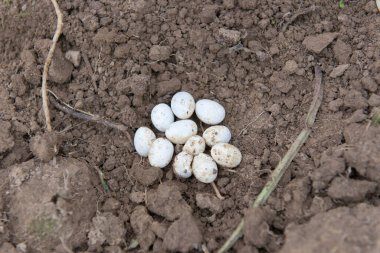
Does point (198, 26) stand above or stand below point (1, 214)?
above

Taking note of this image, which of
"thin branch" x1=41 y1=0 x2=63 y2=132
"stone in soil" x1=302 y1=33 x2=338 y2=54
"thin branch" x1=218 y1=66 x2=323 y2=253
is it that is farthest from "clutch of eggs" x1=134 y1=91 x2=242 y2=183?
"stone in soil" x1=302 y1=33 x2=338 y2=54

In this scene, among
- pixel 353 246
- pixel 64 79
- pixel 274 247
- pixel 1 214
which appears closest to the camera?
pixel 353 246

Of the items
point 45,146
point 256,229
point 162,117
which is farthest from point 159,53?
point 256,229

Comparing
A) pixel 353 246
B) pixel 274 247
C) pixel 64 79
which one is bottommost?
pixel 274 247

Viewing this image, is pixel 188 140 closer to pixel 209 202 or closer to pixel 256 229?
pixel 209 202

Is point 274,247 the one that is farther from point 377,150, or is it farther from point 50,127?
point 50,127

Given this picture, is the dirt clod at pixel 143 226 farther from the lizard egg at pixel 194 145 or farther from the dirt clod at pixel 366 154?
the dirt clod at pixel 366 154

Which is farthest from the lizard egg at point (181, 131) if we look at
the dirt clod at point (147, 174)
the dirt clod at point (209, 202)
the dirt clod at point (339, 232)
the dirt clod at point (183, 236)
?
the dirt clod at point (339, 232)

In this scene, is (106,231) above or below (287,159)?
below

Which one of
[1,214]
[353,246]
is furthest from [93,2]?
[353,246]
